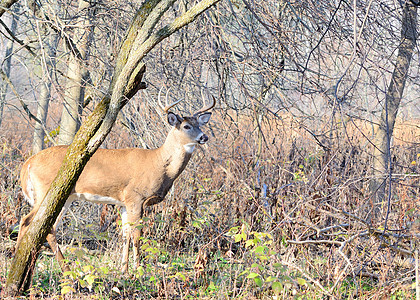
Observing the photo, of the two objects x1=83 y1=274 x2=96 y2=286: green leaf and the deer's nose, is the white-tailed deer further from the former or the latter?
x1=83 y1=274 x2=96 y2=286: green leaf

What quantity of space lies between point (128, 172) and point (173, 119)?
822 millimetres

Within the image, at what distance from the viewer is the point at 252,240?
3.96m

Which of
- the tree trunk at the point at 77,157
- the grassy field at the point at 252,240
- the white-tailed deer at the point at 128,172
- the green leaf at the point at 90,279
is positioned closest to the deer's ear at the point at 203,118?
the white-tailed deer at the point at 128,172

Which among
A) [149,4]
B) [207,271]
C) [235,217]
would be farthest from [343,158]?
[149,4]

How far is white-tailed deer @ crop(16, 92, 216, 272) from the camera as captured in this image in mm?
5480

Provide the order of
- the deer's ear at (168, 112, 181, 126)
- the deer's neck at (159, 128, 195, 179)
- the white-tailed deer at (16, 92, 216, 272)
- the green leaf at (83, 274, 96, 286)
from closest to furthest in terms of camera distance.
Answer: the green leaf at (83, 274, 96, 286), the white-tailed deer at (16, 92, 216, 272), the deer's ear at (168, 112, 181, 126), the deer's neck at (159, 128, 195, 179)

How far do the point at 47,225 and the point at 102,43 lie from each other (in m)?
3.78

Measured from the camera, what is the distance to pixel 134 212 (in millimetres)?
5688

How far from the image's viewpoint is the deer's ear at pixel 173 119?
575 cm

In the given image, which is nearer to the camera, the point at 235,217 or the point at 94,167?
the point at 94,167

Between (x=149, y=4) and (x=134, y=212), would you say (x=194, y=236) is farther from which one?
(x=149, y=4)

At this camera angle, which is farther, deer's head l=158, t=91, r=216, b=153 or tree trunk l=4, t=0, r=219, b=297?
deer's head l=158, t=91, r=216, b=153

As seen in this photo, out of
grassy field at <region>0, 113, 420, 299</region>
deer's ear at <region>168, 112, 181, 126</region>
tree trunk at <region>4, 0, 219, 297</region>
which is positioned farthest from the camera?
deer's ear at <region>168, 112, 181, 126</region>

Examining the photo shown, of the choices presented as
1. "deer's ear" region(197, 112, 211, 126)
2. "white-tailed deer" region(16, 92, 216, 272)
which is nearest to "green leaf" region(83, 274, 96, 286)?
"white-tailed deer" region(16, 92, 216, 272)
